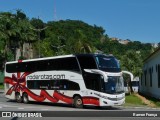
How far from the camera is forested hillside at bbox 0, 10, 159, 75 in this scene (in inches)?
2359

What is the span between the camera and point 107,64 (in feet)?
91.2

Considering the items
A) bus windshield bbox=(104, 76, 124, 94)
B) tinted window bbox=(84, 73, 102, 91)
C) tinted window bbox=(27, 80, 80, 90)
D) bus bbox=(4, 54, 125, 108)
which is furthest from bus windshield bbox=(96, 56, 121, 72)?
tinted window bbox=(27, 80, 80, 90)

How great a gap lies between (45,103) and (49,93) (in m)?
3.71

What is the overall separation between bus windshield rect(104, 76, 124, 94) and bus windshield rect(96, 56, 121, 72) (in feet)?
1.99

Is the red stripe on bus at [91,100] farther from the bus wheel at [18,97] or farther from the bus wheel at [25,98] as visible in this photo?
the bus wheel at [18,97]

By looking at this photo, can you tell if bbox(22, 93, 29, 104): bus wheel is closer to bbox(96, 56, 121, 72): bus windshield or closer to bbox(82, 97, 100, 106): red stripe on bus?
bbox(82, 97, 100, 106): red stripe on bus

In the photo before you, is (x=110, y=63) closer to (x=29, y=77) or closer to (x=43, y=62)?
(x=43, y=62)

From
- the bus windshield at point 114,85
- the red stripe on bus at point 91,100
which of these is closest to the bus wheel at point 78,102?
the red stripe on bus at point 91,100

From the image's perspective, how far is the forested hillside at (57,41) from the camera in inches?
2359

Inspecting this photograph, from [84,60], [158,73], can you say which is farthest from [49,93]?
[158,73]

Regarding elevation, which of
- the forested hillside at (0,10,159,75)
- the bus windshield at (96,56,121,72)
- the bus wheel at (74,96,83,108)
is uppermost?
the forested hillside at (0,10,159,75)

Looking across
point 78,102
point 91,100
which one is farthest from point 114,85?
Answer: point 78,102

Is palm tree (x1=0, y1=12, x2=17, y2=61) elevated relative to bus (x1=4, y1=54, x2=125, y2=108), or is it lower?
elevated

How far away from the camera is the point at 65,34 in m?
112
